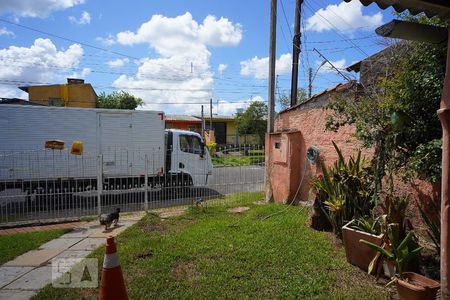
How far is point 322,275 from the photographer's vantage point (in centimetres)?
436

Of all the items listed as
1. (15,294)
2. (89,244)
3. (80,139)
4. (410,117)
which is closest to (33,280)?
(15,294)

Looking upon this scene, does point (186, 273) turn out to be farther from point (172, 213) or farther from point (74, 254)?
point (172, 213)

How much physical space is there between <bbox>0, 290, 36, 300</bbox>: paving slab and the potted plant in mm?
3998

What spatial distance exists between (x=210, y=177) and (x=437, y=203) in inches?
322

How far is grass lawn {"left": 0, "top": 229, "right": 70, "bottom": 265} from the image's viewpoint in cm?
565

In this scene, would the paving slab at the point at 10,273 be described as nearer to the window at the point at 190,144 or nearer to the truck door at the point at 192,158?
the truck door at the point at 192,158

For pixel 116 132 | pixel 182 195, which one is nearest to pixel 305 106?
pixel 182 195

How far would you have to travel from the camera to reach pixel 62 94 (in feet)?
95.5

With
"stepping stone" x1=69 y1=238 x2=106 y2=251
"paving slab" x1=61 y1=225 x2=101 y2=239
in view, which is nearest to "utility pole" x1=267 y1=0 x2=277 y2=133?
"paving slab" x1=61 y1=225 x2=101 y2=239

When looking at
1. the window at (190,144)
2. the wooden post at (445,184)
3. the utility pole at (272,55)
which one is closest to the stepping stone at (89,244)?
the wooden post at (445,184)

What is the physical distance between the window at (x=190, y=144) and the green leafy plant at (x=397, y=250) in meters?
8.63

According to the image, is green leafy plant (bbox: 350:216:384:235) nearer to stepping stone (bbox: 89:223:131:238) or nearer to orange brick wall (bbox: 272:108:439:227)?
orange brick wall (bbox: 272:108:439:227)

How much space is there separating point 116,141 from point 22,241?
20.0 ft

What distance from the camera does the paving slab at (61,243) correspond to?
6129 millimetres
